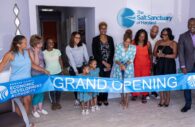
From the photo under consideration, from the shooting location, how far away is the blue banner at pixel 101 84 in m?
3.54

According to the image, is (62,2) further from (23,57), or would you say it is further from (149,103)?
(149,103)

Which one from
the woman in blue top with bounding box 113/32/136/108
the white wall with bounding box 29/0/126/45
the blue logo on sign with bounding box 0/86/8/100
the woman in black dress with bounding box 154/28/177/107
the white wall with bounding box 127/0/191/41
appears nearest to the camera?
the blue logo on sign with bounding box 0/86/8/100

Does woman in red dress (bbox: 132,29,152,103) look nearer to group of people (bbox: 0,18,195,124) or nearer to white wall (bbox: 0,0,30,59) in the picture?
group of people (bbox: 0,18,195,124)

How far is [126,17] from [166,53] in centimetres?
130

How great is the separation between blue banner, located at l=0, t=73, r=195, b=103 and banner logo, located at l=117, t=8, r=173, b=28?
1.59 m

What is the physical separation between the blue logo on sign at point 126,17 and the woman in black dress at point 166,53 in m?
0.98

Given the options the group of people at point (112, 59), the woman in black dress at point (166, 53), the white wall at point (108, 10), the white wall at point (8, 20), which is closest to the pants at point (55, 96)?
the group of people at point (112, 59)

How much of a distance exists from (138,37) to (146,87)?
1.00 m

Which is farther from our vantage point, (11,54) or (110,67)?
(110,67)

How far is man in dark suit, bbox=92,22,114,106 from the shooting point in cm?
430

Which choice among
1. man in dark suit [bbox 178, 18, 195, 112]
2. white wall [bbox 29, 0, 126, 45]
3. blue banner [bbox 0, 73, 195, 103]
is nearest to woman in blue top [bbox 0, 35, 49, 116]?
blue banner [bbox 0, 73, 195, 103]

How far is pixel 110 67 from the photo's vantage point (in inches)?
174

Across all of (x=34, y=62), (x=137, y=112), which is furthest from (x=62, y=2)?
(x=137, y=112)

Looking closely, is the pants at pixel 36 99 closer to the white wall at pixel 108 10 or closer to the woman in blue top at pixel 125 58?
the woman in blue top at pixel 125 58
